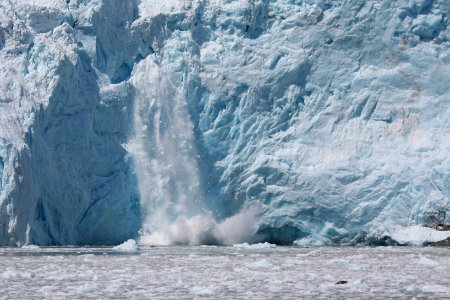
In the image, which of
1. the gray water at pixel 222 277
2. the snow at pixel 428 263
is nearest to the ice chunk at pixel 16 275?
the gray water at pixel 222 277

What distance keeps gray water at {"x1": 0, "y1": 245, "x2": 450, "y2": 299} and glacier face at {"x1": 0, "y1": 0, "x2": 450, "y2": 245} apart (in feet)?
21.4

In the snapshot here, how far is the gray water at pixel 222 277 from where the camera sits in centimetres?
944

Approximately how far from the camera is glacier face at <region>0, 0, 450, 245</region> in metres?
22.1

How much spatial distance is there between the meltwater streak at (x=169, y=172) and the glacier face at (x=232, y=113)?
41 millimetres

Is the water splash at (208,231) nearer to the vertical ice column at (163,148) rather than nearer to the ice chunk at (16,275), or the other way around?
the vertical ice column at (163,148)

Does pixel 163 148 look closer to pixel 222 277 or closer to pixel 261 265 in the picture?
pixel 261 265

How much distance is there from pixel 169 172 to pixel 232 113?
2.27 meters

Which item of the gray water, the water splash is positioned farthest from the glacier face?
the gray water

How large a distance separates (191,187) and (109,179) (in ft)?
7.22

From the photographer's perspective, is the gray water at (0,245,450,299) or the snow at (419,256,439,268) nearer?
the gray water at (0,245,450,299)

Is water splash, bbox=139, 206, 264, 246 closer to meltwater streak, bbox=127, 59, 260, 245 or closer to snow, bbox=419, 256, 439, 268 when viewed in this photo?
meltwater streak, bbox=127, 59, 260, 245

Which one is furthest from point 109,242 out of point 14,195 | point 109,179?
point 14,195

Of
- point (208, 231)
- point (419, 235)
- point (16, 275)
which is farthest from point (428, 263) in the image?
point (208, 231)

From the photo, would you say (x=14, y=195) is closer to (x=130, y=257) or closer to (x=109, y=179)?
(x=109, y=179)
